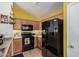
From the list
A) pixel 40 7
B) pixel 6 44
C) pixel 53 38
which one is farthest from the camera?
pixel 53 38

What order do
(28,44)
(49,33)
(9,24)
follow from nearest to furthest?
(9,24) → (28,44) → (49,33)

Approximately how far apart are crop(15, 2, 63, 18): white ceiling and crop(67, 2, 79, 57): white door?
150 millimetres

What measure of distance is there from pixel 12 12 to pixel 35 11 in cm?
29

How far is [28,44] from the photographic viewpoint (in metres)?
1.31

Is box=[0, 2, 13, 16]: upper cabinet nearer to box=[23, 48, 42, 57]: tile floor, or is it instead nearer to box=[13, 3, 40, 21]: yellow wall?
box=[13, 3, 40, 21]: yellow wall

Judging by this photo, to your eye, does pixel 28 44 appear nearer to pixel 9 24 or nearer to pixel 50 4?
pixel 9 24

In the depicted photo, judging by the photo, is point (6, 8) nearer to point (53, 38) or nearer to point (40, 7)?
point (40, 7)

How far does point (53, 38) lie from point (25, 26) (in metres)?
0.47

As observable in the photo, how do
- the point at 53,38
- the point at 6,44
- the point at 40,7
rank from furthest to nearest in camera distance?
the point at 53,38 → the point at 40,7 → the point at 6,44

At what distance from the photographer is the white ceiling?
1.24 meters

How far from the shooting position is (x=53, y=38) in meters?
1.45

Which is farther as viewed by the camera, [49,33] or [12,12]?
[49,33]

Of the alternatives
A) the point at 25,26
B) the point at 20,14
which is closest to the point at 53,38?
the point at 25,26

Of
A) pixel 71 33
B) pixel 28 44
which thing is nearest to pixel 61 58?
pixel 71 33
